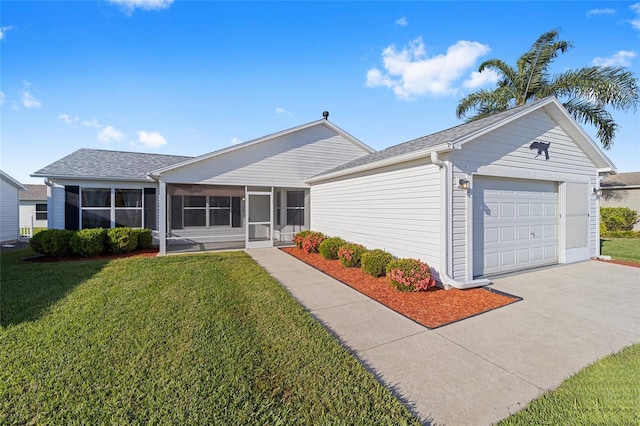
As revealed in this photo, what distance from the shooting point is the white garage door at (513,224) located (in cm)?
643

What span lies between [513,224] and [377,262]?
12.5 feet

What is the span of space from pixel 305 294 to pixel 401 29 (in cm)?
958

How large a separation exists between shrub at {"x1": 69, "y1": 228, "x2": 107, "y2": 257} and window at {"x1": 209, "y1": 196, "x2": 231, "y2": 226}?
485cm

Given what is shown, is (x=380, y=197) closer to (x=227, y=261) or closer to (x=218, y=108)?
(x=227, y=261)

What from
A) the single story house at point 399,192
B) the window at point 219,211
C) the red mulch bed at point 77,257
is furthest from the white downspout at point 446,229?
the window at point 219,211

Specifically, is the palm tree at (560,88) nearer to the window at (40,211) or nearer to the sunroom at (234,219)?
the sunroom at (234,219)

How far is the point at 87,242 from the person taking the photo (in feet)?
30.7

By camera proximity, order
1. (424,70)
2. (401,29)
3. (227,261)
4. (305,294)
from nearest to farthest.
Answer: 1. (305,294)
2. (227,261)
3. (401,29)
4. (424,70)

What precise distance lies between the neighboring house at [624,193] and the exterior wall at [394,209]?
18472 mm

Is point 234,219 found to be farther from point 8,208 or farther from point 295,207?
point 8,208

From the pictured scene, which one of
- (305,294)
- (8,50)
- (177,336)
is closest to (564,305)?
(305,294)

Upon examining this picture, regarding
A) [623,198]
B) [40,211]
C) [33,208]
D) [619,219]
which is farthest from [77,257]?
[623,198]

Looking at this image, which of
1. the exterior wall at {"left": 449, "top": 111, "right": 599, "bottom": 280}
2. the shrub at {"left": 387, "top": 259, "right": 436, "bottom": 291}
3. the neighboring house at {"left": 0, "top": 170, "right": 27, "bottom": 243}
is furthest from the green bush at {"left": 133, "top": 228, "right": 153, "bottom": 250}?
→ the exterior wall at {"left": 449, "top": 111, "right": 599, "bottom": 280}

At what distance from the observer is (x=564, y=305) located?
4926 mm
